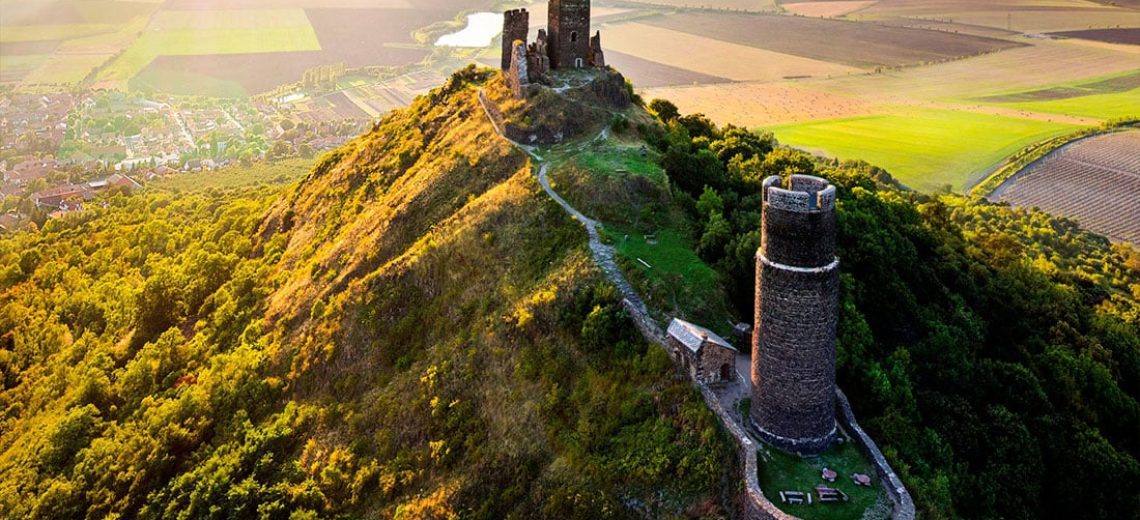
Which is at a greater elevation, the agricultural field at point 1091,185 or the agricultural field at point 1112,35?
the agricultural field at point 1112,35

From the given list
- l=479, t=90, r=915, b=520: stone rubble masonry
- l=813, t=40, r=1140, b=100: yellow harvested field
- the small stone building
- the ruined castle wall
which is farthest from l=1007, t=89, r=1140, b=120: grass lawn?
the small stone building

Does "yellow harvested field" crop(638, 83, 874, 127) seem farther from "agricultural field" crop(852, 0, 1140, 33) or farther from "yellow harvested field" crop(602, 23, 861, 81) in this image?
"agricultural field" crop(852, 0, 1140, 33)

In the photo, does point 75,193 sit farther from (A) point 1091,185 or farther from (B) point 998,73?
(B) point 998,73

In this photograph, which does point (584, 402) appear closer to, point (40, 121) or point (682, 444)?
point (682, 444)

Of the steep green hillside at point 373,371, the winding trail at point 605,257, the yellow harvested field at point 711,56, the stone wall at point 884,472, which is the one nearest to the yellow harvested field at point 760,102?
the yellow harvested field at point 711,56

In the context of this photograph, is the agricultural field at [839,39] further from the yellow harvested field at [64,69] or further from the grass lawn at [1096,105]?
the yellow harvested field at [64,69]

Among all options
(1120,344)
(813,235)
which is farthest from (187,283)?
(1120,344)
